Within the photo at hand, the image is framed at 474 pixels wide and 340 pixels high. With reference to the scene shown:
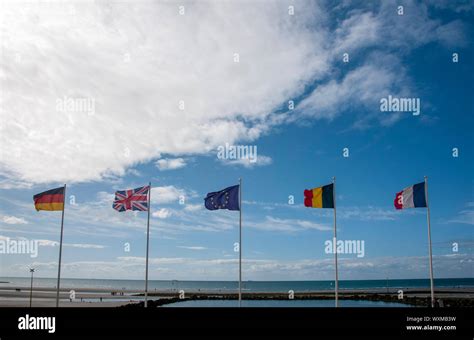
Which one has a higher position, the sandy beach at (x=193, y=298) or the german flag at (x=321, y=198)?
the german flag at (x=321, y=198)

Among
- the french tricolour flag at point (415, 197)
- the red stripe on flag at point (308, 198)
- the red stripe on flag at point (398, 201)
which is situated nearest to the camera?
the french tricolour flag at point (415, 197)

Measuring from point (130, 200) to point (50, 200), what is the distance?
20.2 feet

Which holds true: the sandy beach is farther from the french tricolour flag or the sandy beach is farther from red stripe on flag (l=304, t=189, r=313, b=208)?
red stripe on flag (l=304, t=189, r=313, b=208)

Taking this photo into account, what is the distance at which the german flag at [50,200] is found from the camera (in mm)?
31203

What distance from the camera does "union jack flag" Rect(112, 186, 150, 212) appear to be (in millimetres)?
30656

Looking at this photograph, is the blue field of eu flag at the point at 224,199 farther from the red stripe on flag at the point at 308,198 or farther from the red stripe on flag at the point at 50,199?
the red stripe on flag at the point at 50,199

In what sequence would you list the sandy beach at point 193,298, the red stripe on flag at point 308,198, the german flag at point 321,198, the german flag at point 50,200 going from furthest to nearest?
the sandy beach at point 193,298, the german flag at point 50,200, the red stripe on flag at point 308,198, the german flag at point 321,198

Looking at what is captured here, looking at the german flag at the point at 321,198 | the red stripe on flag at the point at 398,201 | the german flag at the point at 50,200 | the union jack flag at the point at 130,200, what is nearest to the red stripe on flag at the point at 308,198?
the german flag at the point at 321,198

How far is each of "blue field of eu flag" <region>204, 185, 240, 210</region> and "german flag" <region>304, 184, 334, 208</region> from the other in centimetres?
516

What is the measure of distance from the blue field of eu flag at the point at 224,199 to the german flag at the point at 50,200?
11.0m
